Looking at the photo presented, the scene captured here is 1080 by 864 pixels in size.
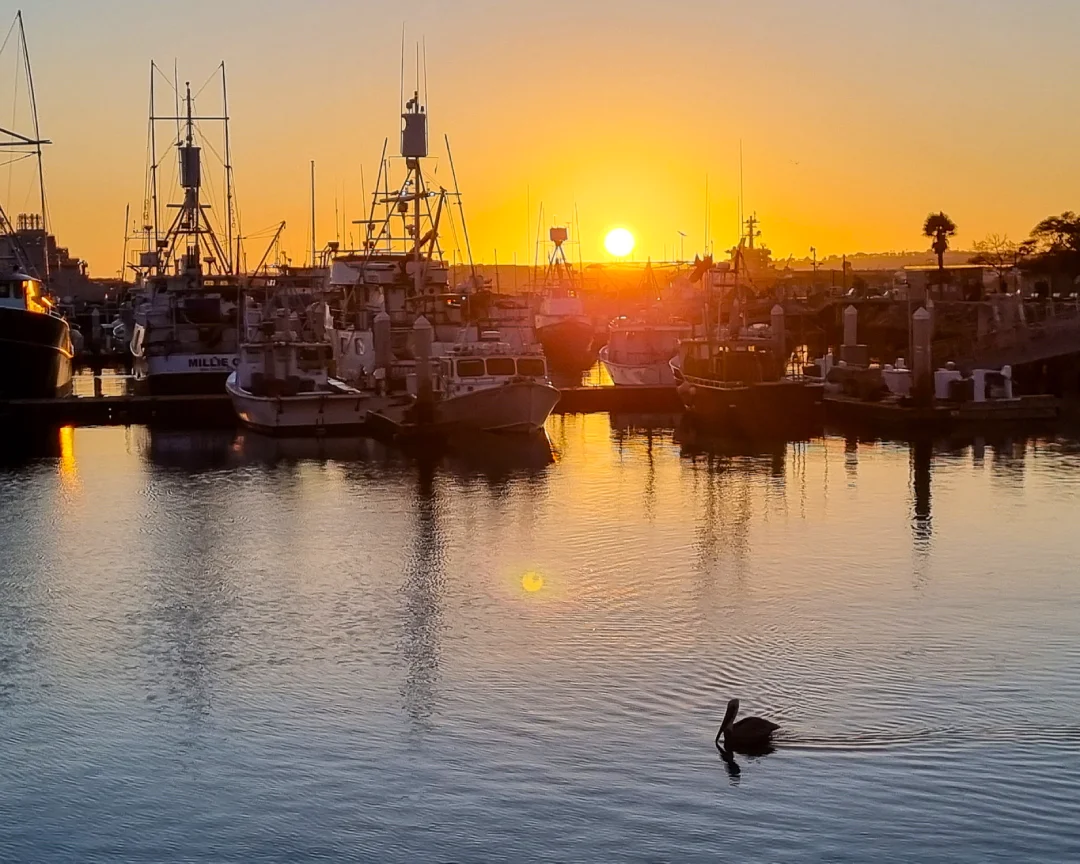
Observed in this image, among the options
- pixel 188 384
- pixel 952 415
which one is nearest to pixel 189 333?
pixel 188 384

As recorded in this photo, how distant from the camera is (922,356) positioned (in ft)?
148

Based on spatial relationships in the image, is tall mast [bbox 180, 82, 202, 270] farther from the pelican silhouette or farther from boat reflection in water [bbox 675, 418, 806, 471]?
the pelican silhouette

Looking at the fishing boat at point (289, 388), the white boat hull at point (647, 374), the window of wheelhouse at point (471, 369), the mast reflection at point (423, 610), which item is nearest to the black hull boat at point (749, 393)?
the window of wheelhouse at point (471, 369)

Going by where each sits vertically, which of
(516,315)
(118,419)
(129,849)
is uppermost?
(516,315)

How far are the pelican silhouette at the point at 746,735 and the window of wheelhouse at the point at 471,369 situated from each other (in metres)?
30.8

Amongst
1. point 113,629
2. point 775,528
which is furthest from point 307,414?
point 113,629

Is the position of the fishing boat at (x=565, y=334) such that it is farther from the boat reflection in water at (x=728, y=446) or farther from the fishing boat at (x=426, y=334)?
the boat reflection in water at (x=728, y=446)

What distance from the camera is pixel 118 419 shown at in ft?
173

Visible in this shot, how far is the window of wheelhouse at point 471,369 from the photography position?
150ft

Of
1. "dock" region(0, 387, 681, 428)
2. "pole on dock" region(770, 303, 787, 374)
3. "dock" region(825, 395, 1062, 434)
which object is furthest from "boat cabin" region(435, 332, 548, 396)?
"pole on dock" region(770, 303, 787, 374)

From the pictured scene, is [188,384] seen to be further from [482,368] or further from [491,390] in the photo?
[491,390]

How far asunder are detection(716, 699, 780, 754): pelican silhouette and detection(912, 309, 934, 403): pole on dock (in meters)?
31.4

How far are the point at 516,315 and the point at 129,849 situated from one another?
1979 inches

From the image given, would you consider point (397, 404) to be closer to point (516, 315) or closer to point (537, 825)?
point (516, 315)
